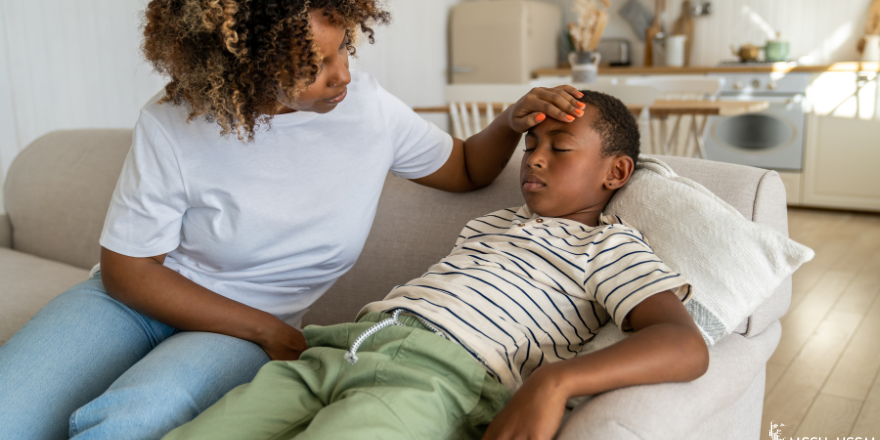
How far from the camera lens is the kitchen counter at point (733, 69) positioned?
3.79m

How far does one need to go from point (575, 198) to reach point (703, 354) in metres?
0.36

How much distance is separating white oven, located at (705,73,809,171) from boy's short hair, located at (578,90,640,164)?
3.21m

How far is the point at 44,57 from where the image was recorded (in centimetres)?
258

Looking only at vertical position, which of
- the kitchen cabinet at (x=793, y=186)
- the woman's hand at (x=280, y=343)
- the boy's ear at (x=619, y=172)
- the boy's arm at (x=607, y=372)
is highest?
the boy's ear at (x=619, y=172)

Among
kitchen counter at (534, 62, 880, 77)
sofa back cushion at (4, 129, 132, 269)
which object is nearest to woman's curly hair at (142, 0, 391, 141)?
sofa back cushion at (4, 129, 132, 269)

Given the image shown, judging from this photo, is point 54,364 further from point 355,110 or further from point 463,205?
point 463,205

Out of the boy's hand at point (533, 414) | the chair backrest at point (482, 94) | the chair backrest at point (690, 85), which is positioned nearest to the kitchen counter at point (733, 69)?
the chair backrest at point (690, 85)

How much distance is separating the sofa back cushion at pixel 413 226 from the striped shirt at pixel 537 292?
262mm

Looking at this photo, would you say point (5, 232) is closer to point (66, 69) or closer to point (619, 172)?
point (66, 69)

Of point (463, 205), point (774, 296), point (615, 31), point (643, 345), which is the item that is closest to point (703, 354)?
point (643, 345)

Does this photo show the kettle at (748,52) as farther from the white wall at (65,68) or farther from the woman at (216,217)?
the woman at (216,217)

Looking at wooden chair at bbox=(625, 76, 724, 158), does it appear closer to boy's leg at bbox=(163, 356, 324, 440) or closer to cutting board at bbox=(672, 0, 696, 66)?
cutting board at bbox=(672, 0, 696, 66)

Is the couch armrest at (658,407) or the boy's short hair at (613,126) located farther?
the boy's short hair at (613,126)

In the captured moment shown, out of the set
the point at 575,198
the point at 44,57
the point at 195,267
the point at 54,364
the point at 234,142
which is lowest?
the point at 54,364
